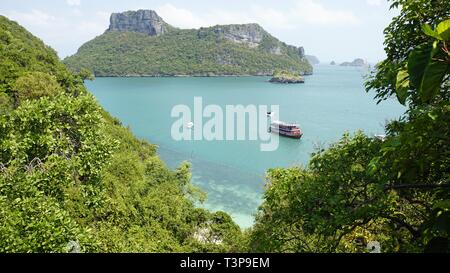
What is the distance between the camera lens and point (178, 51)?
139 meters

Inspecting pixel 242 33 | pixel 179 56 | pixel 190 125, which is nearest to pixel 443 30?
pixel 190 125

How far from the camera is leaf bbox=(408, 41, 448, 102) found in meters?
1.52

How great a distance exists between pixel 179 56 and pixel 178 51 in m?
4.96

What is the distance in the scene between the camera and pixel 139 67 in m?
123

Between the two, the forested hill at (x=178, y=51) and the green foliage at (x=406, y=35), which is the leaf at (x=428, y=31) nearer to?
the green foliage at (x=406, y=35)

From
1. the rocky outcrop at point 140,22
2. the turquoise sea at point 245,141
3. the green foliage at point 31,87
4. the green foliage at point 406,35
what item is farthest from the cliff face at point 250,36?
the green foliage at point 406,35

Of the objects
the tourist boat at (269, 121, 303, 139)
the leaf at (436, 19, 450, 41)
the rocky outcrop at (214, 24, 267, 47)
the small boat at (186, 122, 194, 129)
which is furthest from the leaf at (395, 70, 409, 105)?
the rocky outcrop at (214, 24, 267, 47)

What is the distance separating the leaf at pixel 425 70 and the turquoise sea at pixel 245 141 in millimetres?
4689

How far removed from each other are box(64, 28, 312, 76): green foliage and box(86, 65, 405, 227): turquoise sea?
42848 millimetres

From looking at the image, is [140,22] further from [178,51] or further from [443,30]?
[443,30]

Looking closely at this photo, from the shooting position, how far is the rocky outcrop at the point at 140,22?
16175cm

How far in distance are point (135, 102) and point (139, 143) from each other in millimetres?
39260

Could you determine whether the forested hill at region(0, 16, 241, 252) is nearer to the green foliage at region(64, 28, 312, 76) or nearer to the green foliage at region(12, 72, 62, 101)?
the green foliage at region(12, 72, 62, 101)
